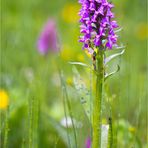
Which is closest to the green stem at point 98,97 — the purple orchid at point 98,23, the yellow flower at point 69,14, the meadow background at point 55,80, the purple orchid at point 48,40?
the purple orchid at point 98,23

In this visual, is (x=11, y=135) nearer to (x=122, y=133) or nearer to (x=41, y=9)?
(x=122, y=133)

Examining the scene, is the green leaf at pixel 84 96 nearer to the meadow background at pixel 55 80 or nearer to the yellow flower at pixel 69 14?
the meadow background at pixel 55 80

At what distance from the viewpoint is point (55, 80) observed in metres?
3.85

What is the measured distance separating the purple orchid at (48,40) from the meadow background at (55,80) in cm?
7

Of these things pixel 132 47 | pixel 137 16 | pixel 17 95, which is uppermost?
pixel 137 16

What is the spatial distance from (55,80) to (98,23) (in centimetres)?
238

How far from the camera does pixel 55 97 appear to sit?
11.7ft

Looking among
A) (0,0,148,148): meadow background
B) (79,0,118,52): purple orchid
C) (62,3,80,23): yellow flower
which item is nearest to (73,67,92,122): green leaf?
(0,0,148,148): meadow background

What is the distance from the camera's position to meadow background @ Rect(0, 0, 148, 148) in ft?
7.09

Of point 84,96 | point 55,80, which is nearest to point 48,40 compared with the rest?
point 55,80

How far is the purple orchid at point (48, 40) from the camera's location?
3826 millimetres

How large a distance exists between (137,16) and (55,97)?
83.1 inches

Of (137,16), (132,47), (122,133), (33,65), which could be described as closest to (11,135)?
(122,133)

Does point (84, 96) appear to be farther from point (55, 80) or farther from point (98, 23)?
point (55, 80)
